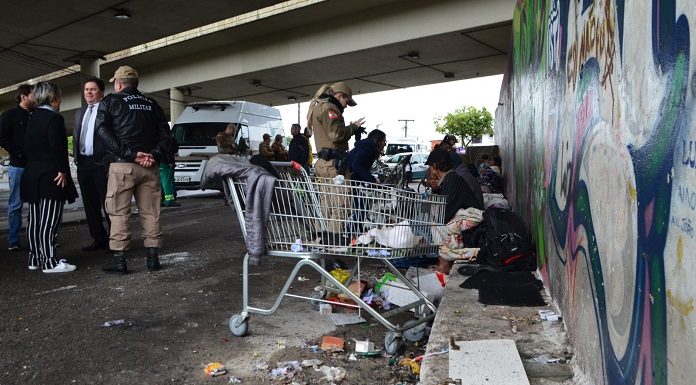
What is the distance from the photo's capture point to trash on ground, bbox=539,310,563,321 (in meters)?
3.32

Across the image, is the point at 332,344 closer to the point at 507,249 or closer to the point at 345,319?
the point at 345,319

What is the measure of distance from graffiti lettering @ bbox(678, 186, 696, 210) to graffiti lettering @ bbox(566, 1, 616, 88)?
83 centimetres

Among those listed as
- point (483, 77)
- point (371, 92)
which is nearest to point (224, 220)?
point (483, 77)

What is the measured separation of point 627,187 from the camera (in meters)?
1.79

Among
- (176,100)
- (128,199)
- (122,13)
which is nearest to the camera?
(128,199)

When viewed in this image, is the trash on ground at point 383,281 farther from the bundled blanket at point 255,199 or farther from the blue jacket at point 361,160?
the blue jacket at point 361,160

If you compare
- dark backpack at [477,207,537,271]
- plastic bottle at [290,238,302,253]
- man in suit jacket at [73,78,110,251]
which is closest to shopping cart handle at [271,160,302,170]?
plastic bottle at [290,238,302,253]

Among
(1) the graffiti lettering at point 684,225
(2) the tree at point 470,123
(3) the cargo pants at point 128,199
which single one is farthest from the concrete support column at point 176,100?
(2) the tree at point 470,123

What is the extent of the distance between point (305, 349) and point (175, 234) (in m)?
5.18

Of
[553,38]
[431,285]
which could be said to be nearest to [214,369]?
[431,285]

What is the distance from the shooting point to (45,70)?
23453mm

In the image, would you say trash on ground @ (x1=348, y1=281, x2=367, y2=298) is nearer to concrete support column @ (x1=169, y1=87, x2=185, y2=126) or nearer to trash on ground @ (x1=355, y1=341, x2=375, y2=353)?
trash on ground @ (x1=355, y1=341, x2=375, y2=353)

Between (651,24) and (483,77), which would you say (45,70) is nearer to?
(483,77)

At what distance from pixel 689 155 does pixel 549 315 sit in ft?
7.42
